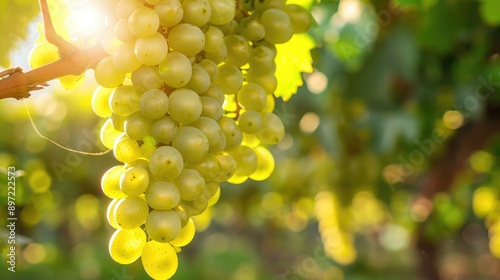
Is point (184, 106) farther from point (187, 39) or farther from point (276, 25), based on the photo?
point (276, 25)

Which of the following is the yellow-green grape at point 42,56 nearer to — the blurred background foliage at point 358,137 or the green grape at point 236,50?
the blurred background foliage at point 358,137

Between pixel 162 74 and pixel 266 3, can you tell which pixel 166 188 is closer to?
pixel 162 74

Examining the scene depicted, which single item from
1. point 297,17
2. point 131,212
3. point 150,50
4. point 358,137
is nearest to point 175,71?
point 150,50

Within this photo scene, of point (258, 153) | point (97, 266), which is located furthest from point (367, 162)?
point (97, 266)

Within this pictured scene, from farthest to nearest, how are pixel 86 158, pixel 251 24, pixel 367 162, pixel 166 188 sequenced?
pixel 86 158
pixel 367 162
pixel 251 24
pixel 166 188

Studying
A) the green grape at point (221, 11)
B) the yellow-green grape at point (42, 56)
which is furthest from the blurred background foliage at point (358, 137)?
the green grape at point (221, 11)

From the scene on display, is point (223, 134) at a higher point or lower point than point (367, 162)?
lower

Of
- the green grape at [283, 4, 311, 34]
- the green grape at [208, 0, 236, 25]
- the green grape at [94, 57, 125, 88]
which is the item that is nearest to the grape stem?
the green grape at [94, 57, 125, 88]
